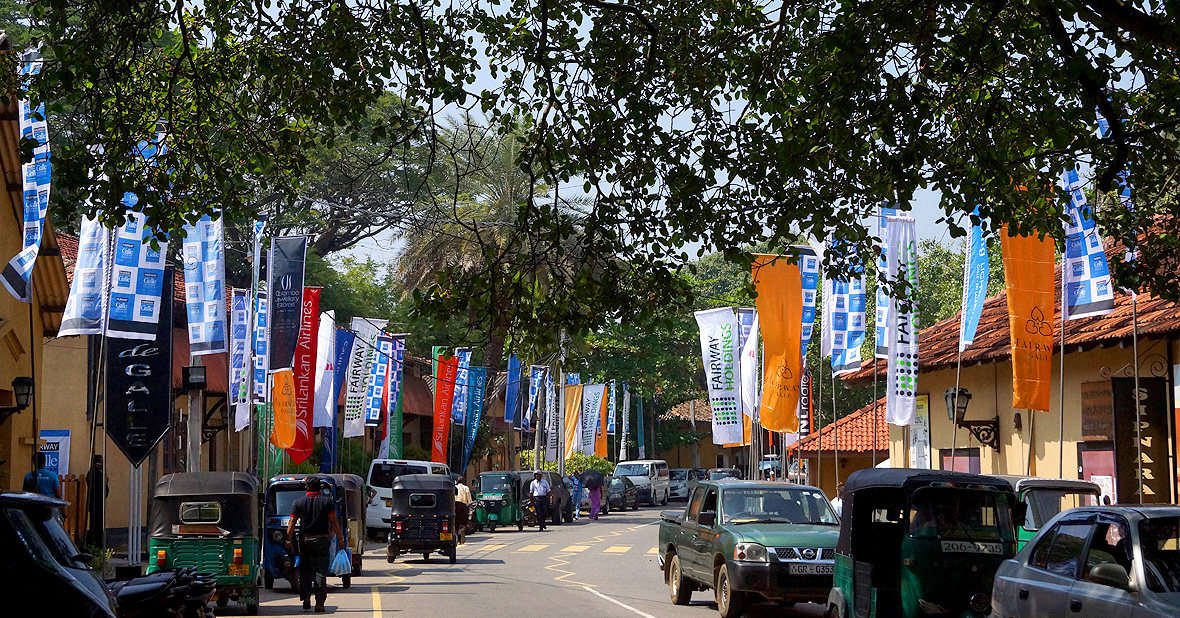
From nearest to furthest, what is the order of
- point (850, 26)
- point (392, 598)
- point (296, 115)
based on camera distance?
point (850, 26), point (296, 115), point (392, 598)

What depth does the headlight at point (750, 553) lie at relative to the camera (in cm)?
1454

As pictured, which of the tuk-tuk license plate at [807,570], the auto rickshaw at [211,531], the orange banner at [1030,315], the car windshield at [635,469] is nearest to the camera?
the tuk-tuk license plate at [807,570]

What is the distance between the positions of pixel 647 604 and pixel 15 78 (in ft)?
35.1

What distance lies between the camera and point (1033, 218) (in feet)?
38.3

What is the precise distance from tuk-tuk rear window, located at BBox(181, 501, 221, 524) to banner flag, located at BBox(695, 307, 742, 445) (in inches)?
705

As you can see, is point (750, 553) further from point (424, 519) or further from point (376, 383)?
point (376, 383)

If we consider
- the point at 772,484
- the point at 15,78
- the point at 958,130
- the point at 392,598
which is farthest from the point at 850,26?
the point at 392,598

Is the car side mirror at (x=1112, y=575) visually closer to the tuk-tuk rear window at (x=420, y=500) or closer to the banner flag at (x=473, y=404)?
the tuk-tuk rear window at (x=420, y=500)

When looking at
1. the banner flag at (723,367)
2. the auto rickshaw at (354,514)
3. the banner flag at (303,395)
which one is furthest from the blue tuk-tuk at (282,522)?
the banner flag at (723,367)

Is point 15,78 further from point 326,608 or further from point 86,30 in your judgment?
point 326,608

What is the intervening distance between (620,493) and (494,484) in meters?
19.0

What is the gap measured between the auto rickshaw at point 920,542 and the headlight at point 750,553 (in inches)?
90.4

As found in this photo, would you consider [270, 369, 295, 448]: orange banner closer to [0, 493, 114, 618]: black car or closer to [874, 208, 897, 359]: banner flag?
[874, 208, 897, 359]: banner flag

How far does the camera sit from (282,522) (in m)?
20.0
